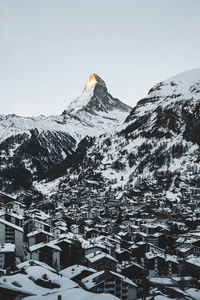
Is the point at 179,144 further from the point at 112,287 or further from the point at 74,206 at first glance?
the point at 112,287

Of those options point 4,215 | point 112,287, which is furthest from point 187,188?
point 112,287

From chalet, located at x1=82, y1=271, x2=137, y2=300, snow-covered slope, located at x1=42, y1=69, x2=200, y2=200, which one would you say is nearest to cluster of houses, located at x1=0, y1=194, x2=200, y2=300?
chalet, located at x1=82, y1=271, x2=137, y2=300

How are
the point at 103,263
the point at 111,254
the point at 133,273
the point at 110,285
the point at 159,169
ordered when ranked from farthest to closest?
the point at 159,169 → the point at 111,254 → the point at 103,263 → the point at 133,273 → the point at 110,285

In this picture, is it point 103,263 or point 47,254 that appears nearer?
point 103,263

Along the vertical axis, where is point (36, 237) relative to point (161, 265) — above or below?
above

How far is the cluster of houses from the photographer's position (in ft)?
133

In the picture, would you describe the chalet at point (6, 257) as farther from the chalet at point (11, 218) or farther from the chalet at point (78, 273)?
the chalet at point (11, 218)

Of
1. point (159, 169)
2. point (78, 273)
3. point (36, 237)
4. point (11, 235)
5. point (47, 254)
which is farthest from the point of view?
point (159, 169)

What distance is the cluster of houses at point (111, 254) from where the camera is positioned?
40.5m

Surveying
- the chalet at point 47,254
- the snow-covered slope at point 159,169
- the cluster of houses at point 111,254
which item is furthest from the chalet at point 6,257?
the snow-covered slope at point 159,169

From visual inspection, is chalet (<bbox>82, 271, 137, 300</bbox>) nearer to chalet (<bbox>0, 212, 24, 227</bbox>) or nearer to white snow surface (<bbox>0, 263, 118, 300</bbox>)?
white snow surface (<bbox>0, 263, 118, 300</bbox>)

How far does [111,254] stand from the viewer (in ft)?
189

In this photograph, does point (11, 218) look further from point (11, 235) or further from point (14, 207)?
point (14, 207)

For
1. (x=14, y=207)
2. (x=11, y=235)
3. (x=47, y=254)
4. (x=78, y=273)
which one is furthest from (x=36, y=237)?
(x=78, y=273)
